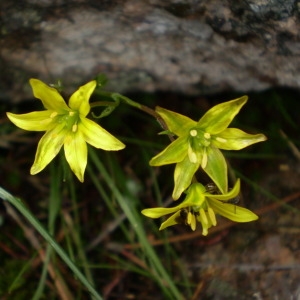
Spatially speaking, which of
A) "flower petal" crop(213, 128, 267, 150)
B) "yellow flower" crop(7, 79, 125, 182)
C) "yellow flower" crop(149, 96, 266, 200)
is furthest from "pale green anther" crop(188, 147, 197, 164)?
"yellow flower" crop(7, 79, 125, 182)

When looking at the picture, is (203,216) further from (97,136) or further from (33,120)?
(33,120)

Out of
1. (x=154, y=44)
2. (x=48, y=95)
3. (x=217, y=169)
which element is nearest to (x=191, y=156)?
(x=217, y=169)

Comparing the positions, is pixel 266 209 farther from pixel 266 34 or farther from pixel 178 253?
pixel 266 34

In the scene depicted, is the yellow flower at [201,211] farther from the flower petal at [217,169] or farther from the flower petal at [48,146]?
the flower petal at [48,146]

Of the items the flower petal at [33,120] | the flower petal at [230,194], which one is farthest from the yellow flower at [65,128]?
A: the flower petal at [230,194]

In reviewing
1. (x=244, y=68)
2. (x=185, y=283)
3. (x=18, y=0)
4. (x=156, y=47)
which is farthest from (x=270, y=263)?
(x=18, y=0)
